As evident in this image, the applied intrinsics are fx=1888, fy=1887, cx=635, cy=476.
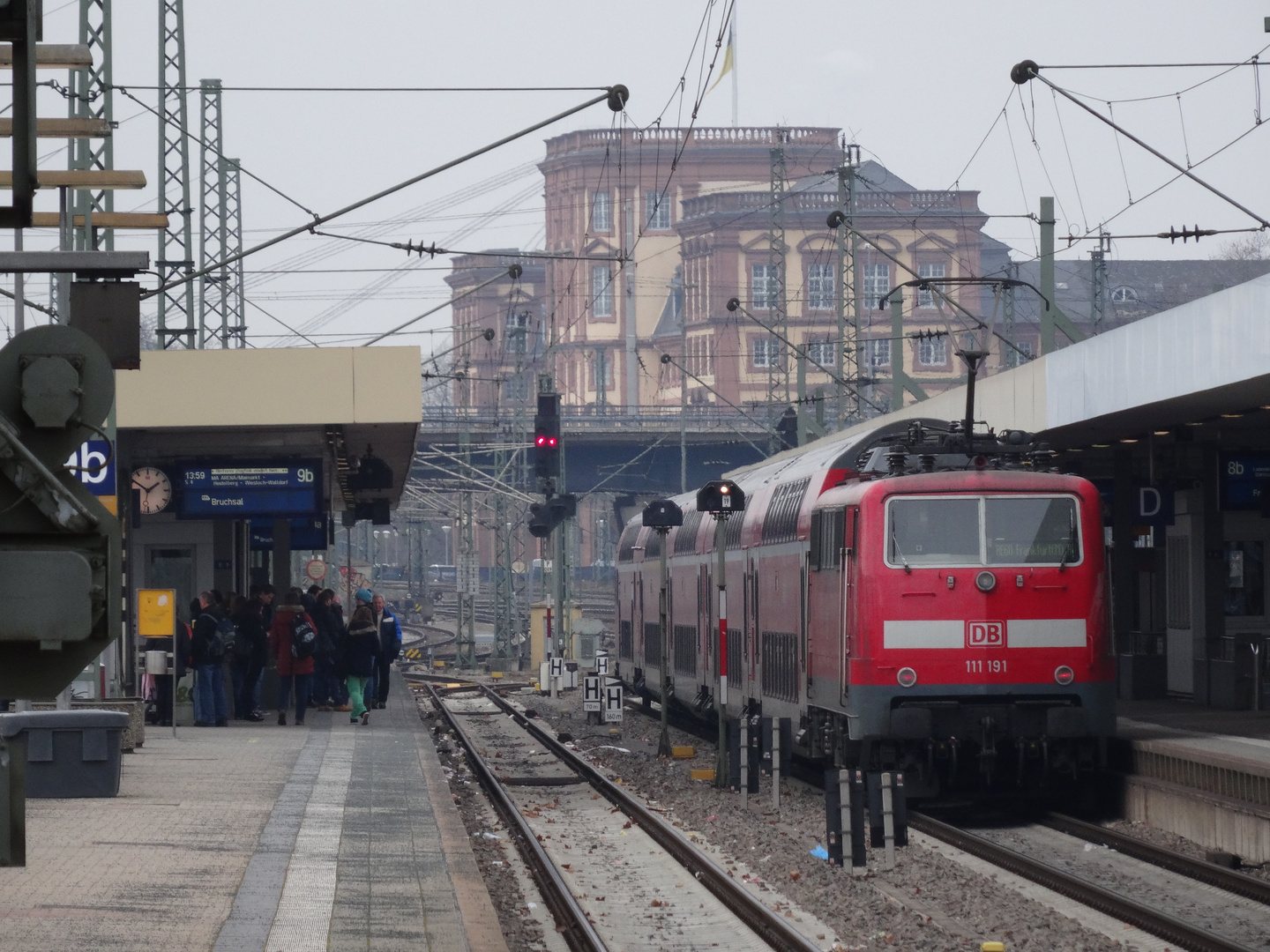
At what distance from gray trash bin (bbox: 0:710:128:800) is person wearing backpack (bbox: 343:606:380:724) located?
30.4ft

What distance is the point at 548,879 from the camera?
501 inches

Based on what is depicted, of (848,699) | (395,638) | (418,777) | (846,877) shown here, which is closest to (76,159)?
(418,777)

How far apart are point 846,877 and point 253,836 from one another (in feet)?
13.3

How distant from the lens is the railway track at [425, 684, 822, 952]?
35.2 feet

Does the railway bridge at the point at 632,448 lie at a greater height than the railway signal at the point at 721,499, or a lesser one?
greater

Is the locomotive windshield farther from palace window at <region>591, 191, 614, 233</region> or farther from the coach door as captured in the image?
palace window at <region>591, 191, 614, 233</region>

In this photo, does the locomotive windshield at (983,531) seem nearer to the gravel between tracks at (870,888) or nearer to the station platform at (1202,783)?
the station platform at (1202,783)

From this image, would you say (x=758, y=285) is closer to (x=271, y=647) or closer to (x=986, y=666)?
(x=271, y=647)

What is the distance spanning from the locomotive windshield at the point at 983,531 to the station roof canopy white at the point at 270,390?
29.2 feet

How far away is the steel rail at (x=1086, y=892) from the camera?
388 inches

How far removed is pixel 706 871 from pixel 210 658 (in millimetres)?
12223

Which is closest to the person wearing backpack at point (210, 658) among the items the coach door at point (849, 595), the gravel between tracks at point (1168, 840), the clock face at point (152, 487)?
the clock face at point (152, 487)

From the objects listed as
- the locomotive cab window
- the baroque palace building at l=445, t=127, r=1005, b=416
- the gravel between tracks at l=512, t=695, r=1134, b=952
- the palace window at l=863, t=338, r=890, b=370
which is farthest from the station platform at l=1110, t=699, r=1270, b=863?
the palace window at l=863, t=338, r=890, b=370

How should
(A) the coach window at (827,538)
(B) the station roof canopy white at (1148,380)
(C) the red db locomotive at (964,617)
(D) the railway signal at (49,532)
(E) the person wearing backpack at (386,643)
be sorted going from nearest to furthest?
(D) the railway signal at (49,532), (C) the red db locomotive at (964,617), (B) the station roof canopy white at (1148,380), (A) the coach window at (827,538), (E) the person wearing backpack at (386,643)
